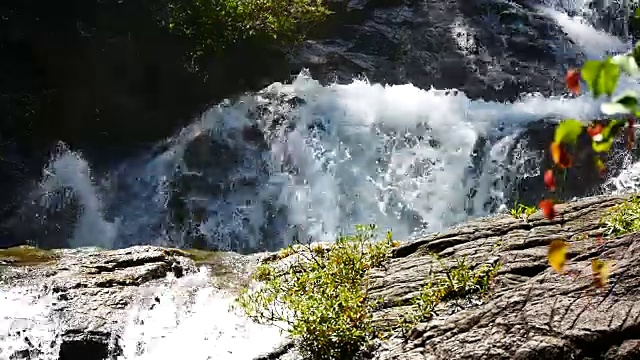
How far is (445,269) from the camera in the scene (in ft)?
14.9

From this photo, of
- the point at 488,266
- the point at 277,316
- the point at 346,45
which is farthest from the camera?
the point at 346,45

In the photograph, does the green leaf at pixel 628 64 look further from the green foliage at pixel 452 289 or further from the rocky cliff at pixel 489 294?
the green foliage at pixel 452 289

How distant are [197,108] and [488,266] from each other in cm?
1095

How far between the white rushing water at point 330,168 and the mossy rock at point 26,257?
471 centimetres

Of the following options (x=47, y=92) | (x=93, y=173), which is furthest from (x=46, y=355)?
(x=47, y=92)

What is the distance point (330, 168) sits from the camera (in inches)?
509

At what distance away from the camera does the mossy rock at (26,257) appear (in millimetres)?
7305

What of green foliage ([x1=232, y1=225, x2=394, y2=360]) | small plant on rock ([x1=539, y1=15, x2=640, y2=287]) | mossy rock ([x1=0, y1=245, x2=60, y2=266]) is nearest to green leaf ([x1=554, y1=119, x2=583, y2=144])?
small plant on rock ([x1=539, y1=15, x2=640, y2=287])

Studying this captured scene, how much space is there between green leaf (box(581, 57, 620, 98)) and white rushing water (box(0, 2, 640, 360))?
10679 millimetres

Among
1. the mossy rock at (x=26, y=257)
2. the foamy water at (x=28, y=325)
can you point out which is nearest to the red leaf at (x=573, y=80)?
the foamy water at (x=28, y=325)

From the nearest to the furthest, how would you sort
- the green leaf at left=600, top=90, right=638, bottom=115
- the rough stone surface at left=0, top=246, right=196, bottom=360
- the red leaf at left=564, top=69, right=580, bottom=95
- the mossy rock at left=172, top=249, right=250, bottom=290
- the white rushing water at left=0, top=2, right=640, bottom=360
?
the green leaf at left=600, top=90, right=638, bottom=115 < the red leaf at left=564, top=69, right=580, bottom=95 < the rough stone surface at left=0, top=246, right=196, bottom=360 < the mossy rock at left=172, top=249, right=250, bottom=290 < the white rushing water at left=0, top=2, right=640, bottom=360

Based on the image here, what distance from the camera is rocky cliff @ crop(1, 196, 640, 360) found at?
3441 millimetres

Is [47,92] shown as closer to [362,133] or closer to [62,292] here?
[362,133]

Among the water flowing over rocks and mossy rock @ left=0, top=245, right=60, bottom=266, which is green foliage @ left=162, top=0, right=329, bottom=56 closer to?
mossy rock @ left=0, top=245, right=60, bottom=266
